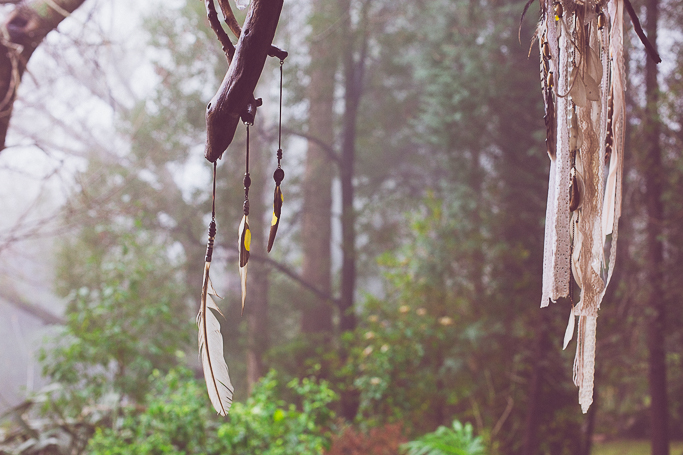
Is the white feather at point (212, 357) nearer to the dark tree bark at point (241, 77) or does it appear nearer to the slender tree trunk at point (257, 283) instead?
the dark tree bark at point (241, 77)

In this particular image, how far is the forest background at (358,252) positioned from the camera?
2156 mm

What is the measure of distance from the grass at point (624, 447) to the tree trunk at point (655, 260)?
1247 mm

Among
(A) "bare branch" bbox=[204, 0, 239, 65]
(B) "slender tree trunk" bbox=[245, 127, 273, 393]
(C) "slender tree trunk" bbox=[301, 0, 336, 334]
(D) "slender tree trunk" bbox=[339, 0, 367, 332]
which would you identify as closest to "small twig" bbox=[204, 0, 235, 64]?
(A) "bare branch" bbox=[204, 0, 239, 65]

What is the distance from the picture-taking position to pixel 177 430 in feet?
6.15

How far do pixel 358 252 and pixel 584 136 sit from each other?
3.47 meters

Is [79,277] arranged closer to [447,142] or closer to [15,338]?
[447,142]

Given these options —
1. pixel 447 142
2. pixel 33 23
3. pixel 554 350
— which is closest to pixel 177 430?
pixel 33 23

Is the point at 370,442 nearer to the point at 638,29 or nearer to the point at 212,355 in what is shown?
the point at 212,355

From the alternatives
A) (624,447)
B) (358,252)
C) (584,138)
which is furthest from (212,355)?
(624,447)

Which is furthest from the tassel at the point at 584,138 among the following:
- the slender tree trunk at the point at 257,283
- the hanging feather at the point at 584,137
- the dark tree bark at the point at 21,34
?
the slender tree trunk at the point at 257,283

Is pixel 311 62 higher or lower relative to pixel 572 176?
higher

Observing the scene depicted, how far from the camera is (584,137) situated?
1.98 ft

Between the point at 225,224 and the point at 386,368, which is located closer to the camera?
the point at 386,368

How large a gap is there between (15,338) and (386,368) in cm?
632
